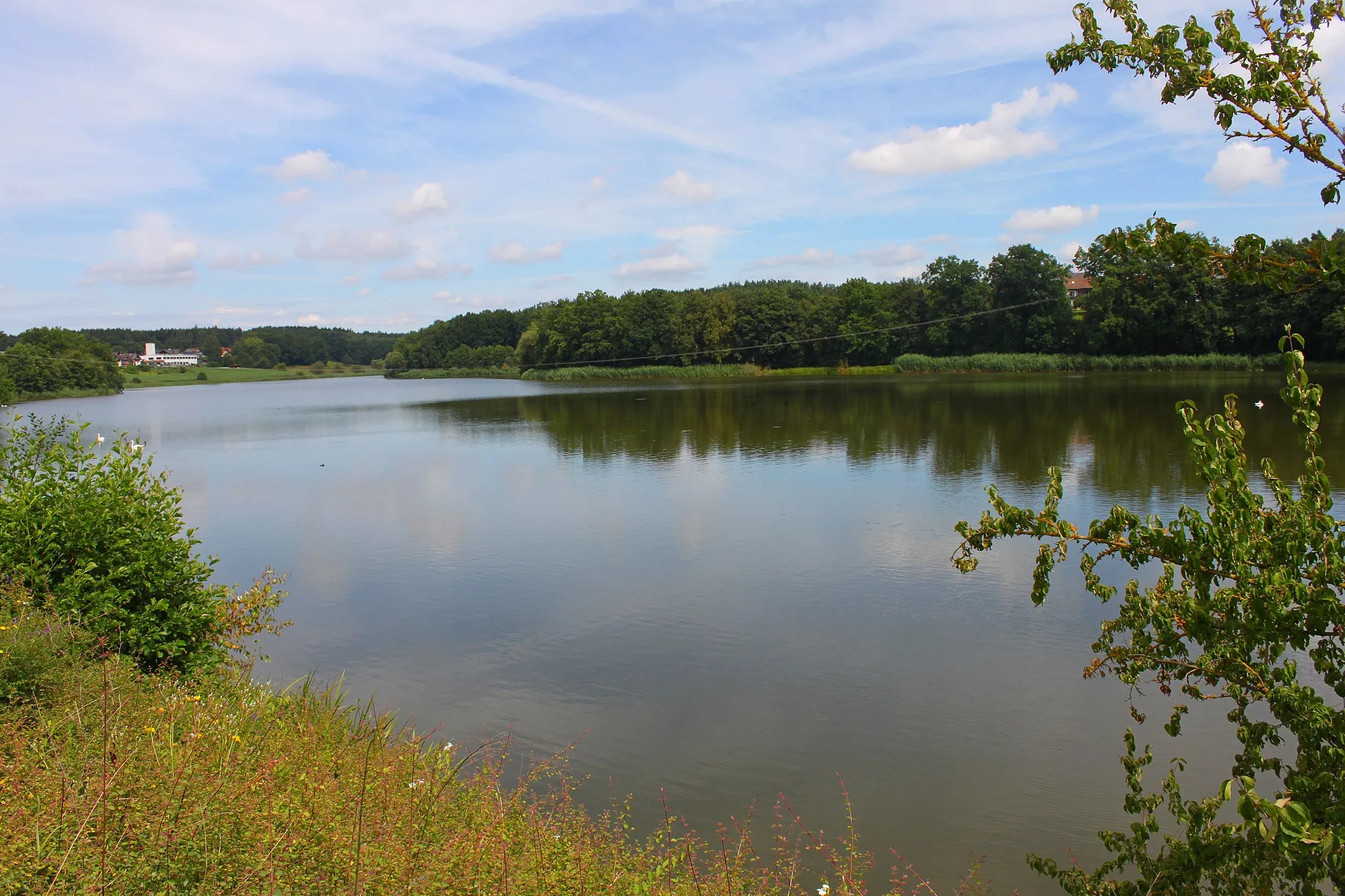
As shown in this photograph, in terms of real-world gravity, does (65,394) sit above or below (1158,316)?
below

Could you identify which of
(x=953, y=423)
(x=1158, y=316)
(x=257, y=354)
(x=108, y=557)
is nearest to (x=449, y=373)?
(x=257, y=354)

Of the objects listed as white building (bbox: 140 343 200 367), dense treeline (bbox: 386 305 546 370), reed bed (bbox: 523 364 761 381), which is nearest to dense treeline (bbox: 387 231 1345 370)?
reed bed (bbox: 523 364 761 381)

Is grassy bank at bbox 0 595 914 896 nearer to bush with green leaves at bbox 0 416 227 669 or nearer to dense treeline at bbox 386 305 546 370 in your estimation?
bush with green leaves at bbox 0 416 227 669

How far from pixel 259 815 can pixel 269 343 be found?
578 ft

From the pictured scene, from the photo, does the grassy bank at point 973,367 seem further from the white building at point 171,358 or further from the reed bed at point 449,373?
the white building at point 171,358

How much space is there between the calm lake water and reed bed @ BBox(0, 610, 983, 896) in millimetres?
1139

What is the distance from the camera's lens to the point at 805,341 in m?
86.5

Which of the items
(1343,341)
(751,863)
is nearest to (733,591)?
(751,863)

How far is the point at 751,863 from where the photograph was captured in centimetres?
636

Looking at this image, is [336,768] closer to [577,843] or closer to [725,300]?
[577,843]

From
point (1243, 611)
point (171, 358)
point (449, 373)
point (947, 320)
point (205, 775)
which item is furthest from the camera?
point (171, 358)

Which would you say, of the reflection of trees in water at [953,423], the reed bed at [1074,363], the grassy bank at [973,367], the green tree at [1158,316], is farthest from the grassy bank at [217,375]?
the green tree at [1158,316]

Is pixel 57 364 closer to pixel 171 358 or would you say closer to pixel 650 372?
pixel 650 372

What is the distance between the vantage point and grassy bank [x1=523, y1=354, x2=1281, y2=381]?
196 ft
